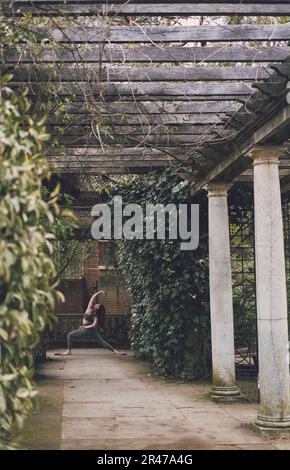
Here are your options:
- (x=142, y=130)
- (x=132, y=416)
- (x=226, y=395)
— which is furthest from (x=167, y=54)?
(x=226, y=395)

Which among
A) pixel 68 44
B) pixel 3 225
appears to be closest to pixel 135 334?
pixel 68 44

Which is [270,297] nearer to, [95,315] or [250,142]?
[250,142]

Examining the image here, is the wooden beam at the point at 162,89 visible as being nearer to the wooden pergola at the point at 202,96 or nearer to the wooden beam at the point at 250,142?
the wooden pergola at the point at 202,96

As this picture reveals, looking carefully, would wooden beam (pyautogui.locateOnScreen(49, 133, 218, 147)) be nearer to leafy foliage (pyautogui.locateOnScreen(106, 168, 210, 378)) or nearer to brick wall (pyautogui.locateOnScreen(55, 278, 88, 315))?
leafy foliage (pyautogui.locateOnScreen(106, 168, 210, 378))

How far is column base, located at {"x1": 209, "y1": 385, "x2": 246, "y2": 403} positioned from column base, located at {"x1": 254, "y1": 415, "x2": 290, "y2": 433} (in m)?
2.05

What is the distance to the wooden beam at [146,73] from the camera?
20.8 ft

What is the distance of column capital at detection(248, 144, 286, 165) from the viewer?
7117mm

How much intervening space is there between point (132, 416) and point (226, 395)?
1686 mm

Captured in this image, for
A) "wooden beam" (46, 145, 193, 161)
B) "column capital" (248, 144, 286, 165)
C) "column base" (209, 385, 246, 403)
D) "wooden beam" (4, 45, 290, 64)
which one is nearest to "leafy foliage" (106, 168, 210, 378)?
"wooden beam" (46, 145, 193, 161)

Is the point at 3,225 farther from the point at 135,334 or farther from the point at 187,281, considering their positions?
the point at 135,334

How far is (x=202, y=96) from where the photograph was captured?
274 inches

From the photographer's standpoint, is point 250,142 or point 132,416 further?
point 132,416

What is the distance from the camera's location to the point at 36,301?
3.65 metres
